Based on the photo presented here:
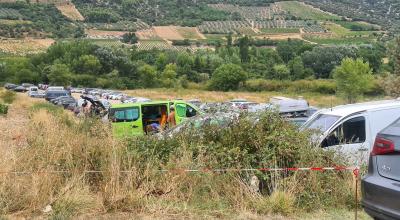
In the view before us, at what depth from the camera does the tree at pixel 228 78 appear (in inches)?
3851

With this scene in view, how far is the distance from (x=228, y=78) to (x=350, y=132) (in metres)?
88.2

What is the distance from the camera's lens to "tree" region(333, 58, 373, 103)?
78.4 meters

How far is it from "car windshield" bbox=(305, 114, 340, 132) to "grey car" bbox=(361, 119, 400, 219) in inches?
203

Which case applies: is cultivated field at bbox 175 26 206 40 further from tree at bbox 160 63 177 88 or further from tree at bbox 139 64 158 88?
tree at bbox 139 64 158 88

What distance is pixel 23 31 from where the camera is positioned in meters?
167

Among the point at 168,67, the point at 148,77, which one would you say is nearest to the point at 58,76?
the point at 148,77

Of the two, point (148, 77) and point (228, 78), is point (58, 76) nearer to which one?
point (148, 77)

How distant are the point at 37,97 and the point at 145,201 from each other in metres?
60.9

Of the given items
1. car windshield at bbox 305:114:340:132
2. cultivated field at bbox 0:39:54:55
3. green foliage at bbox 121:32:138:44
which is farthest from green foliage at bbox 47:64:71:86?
car windshield at bbox 305:114:340:132

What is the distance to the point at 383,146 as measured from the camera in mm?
4773

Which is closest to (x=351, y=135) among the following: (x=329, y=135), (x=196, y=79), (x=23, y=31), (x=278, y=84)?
(x=329, y=135)

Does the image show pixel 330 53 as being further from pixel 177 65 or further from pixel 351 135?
pixel 351 135

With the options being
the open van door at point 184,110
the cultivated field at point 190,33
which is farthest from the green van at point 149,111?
the cultivated field at point 190,33

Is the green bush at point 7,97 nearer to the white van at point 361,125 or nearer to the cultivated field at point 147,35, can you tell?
the white van at point 361,125
